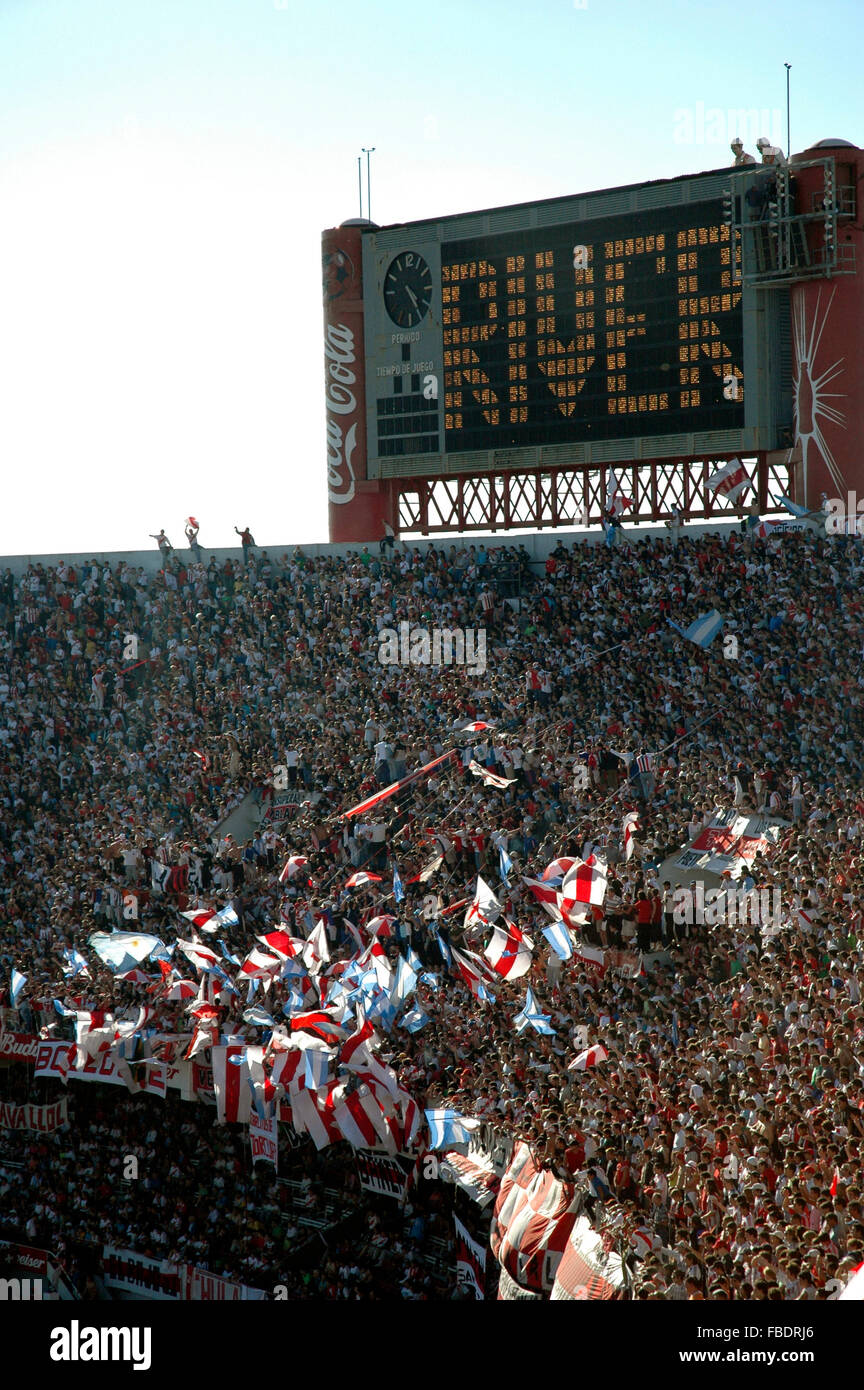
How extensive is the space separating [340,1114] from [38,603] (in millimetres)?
20610

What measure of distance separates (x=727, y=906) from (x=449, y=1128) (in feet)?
11.9

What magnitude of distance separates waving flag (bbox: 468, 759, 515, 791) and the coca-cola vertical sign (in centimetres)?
1040

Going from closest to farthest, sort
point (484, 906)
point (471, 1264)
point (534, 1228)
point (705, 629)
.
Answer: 1. point (534, 1228)
2. point (471, 1264)
3. point (484, 906)
4. point (705, 629)

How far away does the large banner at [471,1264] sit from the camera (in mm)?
14547

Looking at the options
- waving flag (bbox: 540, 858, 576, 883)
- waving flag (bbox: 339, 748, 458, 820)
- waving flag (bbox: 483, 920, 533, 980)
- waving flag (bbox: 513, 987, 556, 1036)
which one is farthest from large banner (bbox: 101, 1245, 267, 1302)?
waving flag (bbox: 339, 748, 458, 820)

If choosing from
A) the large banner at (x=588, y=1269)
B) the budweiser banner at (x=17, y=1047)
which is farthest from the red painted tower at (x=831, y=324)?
the large banner at (x=588, y=1269)

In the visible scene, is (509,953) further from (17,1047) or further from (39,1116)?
(17,1047)

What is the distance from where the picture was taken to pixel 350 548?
32188mm

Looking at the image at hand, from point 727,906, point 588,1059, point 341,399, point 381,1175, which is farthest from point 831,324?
point 381,1175

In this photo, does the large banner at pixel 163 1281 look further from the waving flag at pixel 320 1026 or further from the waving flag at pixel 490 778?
the waving flag at pixel 490 778

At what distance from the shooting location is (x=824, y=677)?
2206cm

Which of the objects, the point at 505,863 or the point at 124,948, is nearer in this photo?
the point at 505,863
